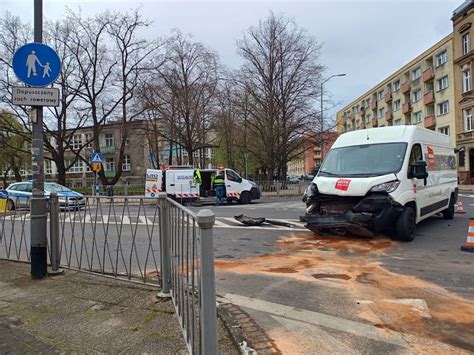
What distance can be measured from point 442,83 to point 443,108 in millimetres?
2709

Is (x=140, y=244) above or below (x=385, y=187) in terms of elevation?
below

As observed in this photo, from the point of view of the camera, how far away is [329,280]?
18.2 feet

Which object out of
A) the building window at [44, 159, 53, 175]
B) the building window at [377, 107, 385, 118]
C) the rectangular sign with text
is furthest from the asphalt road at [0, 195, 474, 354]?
the building window at [44, 159, 53, 175]

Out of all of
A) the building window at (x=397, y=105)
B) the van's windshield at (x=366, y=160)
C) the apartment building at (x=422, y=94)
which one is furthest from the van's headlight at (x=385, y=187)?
the building window at (x=397, y=105)

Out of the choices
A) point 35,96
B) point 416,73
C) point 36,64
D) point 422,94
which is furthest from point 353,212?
point 416,73

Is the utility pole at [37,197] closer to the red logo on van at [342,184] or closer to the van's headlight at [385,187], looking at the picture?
the red logo on van at [342,184]

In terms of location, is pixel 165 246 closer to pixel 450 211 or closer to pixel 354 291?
pixel 354 291

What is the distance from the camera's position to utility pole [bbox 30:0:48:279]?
5625 mm

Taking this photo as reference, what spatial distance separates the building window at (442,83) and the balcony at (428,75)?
115cm

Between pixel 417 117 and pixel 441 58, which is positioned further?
pixel 417 117

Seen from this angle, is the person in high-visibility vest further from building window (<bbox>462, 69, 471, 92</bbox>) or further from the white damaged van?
building window (<bbox>462, 69, 471, 92</bbox>)

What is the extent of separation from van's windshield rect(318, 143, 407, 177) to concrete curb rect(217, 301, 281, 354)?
17.5ft

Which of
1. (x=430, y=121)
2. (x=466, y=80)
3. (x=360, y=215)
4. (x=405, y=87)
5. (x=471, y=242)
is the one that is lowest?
(x=471, y=242)

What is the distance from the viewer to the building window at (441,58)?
41.0 metres
